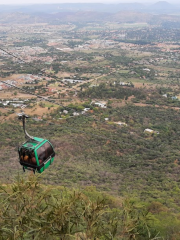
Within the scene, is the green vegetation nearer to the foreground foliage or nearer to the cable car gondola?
the foreground foliage

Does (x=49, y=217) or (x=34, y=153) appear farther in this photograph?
(x=34, y=153)

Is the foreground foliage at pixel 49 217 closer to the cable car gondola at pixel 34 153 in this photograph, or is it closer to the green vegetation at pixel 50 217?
the green vegetation at pixel 50 217

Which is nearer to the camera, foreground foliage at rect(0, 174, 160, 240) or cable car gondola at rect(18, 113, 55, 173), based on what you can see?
foreground foliage at rect(0, 174, 160, 240)

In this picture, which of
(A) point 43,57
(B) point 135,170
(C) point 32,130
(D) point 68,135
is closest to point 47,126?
(C) point 32,130

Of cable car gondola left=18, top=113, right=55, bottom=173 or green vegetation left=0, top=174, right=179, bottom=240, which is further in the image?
cable car gondola left=18, top=113, right=55, bottom=173

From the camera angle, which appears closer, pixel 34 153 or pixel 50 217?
pixel 50 217

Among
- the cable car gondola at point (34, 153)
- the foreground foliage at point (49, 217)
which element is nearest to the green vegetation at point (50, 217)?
the foreground foliage at point (49, 217)

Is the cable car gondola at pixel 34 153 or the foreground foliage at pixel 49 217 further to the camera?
the cable car gondola at pixel 34 153

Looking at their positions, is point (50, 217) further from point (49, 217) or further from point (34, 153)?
point (34, 153)

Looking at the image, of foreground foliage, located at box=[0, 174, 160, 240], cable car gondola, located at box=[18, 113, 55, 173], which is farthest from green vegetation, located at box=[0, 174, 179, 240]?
cable car gondola, located at box=[18, 113, 55, 173]

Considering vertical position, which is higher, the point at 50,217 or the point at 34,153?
the point at 34,153

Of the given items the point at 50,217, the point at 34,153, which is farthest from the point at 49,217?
the point at 34,153
